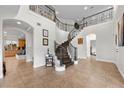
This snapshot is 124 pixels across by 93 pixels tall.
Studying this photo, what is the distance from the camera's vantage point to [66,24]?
35.8 ft

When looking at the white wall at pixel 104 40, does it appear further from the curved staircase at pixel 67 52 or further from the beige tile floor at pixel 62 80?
the beige tile floor at pixel 62 80

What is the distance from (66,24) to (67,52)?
4.72 meters

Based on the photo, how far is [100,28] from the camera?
27.7ft

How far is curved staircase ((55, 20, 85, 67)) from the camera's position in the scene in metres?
6.29

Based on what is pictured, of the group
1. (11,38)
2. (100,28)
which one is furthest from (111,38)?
(11,38)

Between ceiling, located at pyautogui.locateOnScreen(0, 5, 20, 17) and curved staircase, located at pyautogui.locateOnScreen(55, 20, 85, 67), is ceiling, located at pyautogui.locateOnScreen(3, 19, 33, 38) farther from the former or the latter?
curved staircase, located at pyautogui.locateOnScreen(55, 20, 85, 67)

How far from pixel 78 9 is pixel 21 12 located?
558 cm

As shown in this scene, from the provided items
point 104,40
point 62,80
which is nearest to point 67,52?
point 104,40

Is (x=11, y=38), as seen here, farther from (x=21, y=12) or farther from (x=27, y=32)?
(x=21, y=12)

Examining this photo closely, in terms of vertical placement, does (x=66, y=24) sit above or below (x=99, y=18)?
below

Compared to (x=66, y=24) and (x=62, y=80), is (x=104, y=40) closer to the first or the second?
(x=66, y=24)

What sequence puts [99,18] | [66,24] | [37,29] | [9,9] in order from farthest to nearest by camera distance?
1. [66,24]
2. [99,18]
3. [37,29]
4. [9,9]

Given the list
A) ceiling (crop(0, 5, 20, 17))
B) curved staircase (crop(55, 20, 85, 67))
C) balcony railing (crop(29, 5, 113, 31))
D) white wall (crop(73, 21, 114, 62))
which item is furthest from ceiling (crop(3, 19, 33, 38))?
white wall (crop(73, 21, 114, 62))

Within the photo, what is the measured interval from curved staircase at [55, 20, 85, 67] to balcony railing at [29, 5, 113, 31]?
3.91ft
